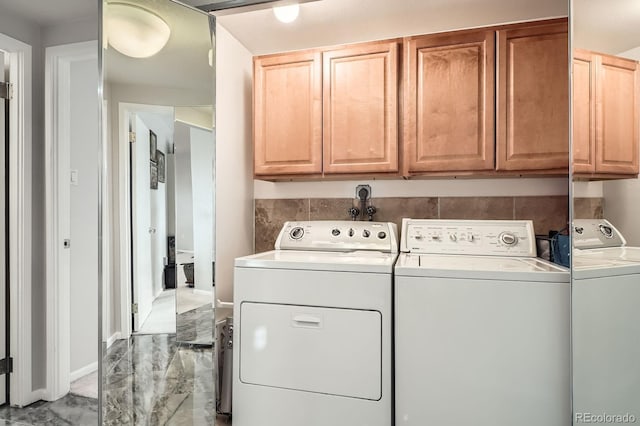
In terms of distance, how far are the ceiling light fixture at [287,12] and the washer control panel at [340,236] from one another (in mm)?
1196

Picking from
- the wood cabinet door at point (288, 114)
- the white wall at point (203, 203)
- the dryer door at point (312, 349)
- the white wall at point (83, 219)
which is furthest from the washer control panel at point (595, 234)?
the white wall at point (83, 219)

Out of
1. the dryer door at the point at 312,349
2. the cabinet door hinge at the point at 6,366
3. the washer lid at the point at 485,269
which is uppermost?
the washer lid at the point at 485,269

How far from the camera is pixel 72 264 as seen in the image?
8.70ft

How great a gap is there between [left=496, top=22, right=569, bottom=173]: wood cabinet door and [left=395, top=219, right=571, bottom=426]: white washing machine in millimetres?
607

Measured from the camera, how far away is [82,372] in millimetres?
2729

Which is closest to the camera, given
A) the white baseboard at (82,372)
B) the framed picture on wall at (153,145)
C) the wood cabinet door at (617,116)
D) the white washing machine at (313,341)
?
the wood cabinet door at (617,116)

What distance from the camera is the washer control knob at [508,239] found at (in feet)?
6.57

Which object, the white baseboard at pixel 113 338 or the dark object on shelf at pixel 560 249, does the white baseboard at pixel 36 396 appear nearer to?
the white baseboard at pixel 113 338

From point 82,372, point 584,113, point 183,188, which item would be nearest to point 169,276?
point 183,188

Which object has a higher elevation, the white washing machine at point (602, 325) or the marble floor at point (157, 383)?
the white washing machine at point (602, 325)

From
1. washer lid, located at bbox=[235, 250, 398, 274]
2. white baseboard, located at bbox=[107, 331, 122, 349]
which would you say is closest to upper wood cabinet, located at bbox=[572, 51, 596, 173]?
washer lid, located at bbox=[235, 250, 398, 274]

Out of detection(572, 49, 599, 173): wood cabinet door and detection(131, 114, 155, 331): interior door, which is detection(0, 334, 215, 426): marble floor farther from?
detection(572, 49, 599, 173): wood cabinet door

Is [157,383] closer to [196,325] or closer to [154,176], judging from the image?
[196,325]

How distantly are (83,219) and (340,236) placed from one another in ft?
6.21
